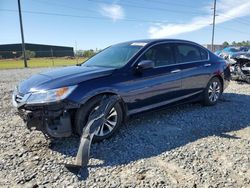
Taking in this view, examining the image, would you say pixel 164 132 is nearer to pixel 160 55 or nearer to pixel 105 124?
pixel 105 124

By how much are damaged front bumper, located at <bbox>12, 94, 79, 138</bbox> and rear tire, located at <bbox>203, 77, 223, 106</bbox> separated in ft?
11.6

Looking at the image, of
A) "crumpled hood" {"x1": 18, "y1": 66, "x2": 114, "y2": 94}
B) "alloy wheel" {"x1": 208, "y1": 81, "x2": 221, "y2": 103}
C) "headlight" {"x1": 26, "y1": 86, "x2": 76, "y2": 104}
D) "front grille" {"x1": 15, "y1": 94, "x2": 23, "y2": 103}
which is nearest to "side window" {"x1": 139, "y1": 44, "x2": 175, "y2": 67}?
"crumpled hood" {"x1": 18, "y1": 66, "x2": 114, "y2": 94}

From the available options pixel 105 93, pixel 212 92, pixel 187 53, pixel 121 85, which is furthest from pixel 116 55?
pixel 212 92

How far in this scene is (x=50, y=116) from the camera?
12.0 feet

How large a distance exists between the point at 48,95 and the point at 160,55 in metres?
2.47

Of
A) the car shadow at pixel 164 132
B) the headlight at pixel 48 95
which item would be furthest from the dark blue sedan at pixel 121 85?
the car shadow at pixel 164 132

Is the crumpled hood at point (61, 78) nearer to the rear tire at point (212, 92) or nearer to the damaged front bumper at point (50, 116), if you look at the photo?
the damaged front bumper at point (50, 116)

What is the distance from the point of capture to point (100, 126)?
400 cm

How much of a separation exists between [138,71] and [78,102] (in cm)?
132

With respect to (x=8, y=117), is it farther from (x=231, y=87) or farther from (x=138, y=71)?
(x=231, y=87)

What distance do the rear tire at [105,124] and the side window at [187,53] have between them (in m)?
2.04

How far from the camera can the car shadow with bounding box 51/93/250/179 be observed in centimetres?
376

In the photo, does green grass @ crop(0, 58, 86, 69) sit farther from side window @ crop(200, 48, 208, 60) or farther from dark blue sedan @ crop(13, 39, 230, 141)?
dark blue sedan @ crop(13, 39, 230, 141)

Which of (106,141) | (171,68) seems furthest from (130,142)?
(171,68)
